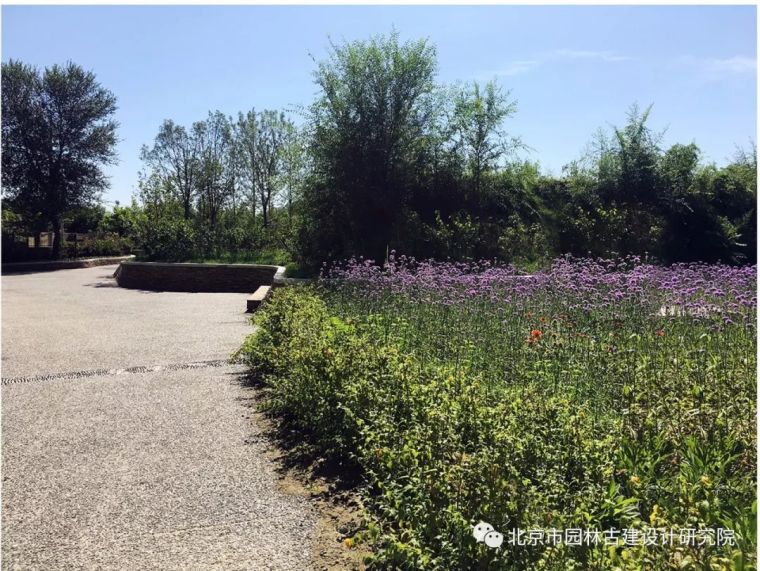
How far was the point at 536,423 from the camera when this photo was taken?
10.2ft

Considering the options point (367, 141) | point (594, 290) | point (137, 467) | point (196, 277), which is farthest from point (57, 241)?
point (137, 467)

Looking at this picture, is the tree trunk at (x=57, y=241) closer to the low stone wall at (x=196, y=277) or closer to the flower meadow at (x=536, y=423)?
the low stone wall at (x=196, y=277)

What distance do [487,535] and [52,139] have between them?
2684 centimetres

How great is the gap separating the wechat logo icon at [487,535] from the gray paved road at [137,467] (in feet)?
2.77

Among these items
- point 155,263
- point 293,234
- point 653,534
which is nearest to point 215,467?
point 653,534

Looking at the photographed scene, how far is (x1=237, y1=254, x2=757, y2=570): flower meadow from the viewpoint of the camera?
2273mm

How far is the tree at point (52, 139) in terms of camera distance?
930 inches

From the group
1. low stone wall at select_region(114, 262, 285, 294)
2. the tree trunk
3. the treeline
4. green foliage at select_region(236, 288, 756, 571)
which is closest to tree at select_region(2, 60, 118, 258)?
the tree trunk

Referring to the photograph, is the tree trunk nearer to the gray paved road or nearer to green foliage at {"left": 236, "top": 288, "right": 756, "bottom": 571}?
the gray paved road

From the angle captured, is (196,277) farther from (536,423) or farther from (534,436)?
(534,436)

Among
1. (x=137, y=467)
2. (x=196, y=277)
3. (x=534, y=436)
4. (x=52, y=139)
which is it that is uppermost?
(x=52, y=139)

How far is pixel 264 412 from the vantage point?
188 inches

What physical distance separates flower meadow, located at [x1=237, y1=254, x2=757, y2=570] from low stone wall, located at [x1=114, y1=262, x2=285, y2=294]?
31.3 feet

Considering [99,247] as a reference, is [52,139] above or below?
above
